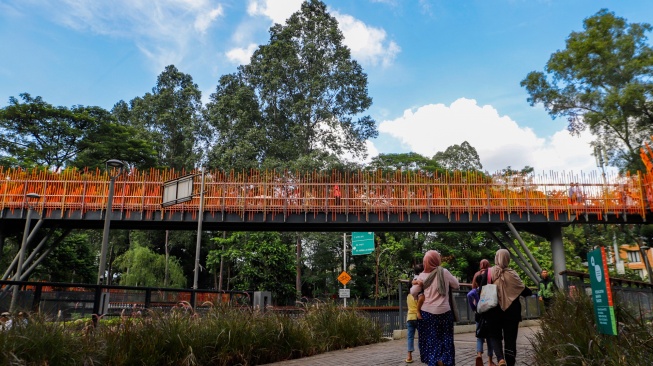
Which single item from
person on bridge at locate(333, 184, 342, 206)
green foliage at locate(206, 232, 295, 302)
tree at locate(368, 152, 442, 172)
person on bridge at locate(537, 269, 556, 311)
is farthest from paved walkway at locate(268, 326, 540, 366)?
tree at locate(368, 152, 442, 172)

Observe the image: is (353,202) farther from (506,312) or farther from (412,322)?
(506,312)

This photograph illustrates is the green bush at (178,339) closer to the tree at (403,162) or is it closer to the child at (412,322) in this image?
the child at (412,322)

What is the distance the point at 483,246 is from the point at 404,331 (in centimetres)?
2505

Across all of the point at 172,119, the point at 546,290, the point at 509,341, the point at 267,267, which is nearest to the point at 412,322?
the point at 509,341

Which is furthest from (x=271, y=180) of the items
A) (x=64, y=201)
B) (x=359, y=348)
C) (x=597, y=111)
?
(x=597, y=111)

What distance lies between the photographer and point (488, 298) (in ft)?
19.9

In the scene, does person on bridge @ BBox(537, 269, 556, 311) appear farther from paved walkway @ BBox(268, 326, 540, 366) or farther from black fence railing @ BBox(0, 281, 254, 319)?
black fence railing @ BBox(0, 281, 254, 319)

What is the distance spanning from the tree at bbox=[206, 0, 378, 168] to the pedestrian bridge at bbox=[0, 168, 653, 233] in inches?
606

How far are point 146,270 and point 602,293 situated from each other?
3233cm

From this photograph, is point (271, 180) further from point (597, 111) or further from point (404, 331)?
point (597, 111)

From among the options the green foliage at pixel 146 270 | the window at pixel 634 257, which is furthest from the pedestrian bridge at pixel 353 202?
the window at pixel 634 257

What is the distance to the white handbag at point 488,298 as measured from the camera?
6.00 metres

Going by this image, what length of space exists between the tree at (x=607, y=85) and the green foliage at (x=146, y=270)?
88.1 ft

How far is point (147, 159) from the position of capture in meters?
37.1
